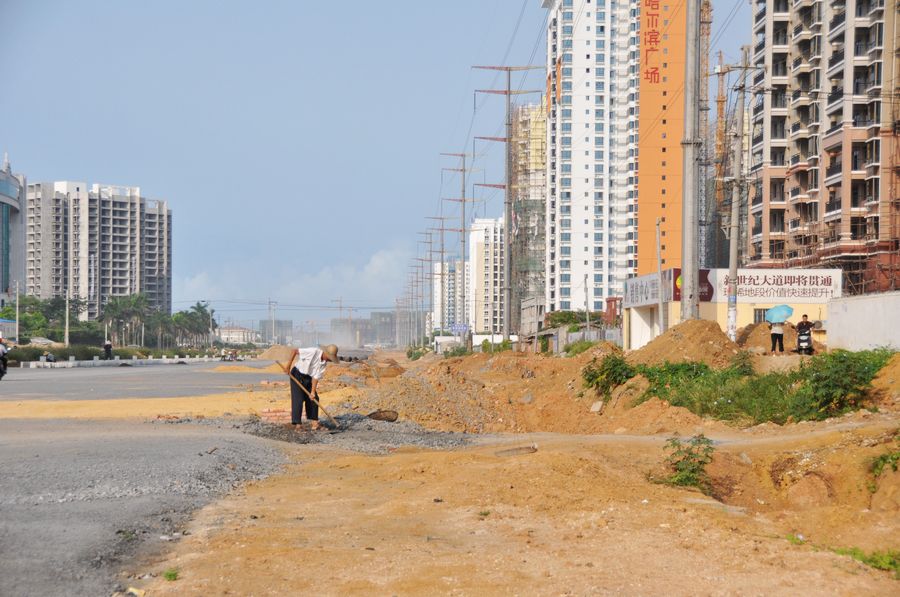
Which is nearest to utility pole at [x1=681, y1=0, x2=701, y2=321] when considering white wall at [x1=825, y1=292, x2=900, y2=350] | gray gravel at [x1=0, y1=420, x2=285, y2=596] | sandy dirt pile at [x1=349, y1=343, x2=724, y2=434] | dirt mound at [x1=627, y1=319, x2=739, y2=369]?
dirt mound at [x1=627, y1=319, x2=739, y2=369]

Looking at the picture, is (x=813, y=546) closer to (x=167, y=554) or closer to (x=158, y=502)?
(x=167, y=554)

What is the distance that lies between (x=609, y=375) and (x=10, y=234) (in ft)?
383

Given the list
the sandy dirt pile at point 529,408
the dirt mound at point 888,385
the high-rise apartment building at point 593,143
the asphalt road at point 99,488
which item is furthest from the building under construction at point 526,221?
the asphalt road at point 99,488

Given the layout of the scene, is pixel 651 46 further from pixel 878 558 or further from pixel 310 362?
pixel 878 558

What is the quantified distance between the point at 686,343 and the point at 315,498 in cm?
1775

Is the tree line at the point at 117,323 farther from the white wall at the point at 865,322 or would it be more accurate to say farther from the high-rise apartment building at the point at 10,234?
the white wall at the point at 865,322

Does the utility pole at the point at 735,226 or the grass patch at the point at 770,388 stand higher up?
the utility pole at the point at 735,226

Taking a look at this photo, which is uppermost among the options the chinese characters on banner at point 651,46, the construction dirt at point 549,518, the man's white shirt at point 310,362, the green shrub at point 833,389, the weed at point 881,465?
the chinese characters on banner at point 651,46

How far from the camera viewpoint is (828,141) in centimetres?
6694

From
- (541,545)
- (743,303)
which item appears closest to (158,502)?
(541,545)

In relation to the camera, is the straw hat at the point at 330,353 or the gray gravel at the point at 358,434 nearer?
the gray gravel at the point at 358,434

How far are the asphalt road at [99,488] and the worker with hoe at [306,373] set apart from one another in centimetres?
132

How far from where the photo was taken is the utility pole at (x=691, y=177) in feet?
94.0

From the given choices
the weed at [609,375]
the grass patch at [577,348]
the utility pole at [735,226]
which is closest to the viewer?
the weed at [609,375]
